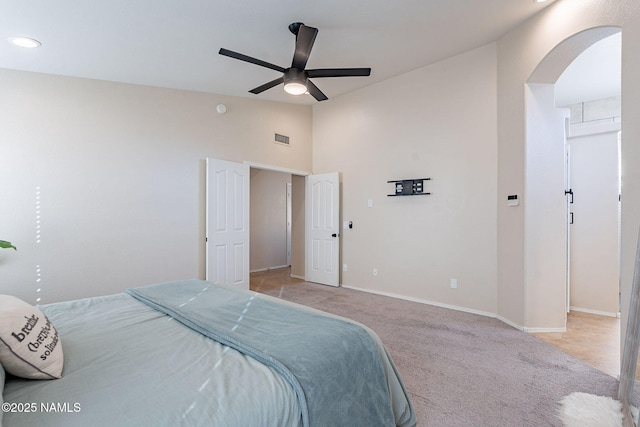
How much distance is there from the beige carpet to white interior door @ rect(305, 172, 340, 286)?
1635 mm

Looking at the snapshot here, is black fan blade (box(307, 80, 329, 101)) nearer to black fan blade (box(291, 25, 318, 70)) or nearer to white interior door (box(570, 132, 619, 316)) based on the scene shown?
black fan blade (box(291, 25, 318, 70))

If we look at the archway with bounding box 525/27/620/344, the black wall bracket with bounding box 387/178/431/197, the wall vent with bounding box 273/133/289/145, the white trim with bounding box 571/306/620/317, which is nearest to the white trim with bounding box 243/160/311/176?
the wall vent with bounding box 273/133/289/145

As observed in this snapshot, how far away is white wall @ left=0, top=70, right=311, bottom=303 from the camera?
3.41 metres

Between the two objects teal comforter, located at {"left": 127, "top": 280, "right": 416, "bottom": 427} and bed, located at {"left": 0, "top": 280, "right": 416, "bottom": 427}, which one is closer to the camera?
bed, located at {"left": 0, "top": 280, "right": 416, "bottom": 427}

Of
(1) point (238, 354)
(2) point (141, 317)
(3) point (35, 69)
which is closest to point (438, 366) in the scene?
(1) point (238, 354)

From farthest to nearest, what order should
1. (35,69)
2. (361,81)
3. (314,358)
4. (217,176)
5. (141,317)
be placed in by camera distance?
(361,81) < (217,176) < (35,69) < (141,317) < (314,358)

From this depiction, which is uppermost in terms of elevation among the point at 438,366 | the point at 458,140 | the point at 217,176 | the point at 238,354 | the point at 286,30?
the point at 286,30

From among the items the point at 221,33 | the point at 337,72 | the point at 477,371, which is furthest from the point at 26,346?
the point at 221,33

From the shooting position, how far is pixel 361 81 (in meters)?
4.92

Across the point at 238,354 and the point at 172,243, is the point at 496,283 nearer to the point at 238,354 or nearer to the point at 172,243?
the point at 238,354

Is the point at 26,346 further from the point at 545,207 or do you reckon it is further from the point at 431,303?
the point at 431,303

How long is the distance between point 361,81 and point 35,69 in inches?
156

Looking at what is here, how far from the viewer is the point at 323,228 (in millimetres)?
5680

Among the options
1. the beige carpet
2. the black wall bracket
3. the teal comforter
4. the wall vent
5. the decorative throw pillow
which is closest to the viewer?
the decorative throw pillow
